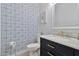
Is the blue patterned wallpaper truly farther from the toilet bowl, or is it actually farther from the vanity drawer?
the vanity drawer

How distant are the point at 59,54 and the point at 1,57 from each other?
0.66 meters

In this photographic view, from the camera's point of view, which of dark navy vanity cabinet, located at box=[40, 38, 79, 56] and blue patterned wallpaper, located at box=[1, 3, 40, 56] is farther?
blue patterned wallpaper, located at box=[1, 3, 40, 56]

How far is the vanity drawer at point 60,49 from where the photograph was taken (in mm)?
1259

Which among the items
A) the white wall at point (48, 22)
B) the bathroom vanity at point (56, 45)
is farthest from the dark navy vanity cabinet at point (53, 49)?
the white wall at point (48, 22)

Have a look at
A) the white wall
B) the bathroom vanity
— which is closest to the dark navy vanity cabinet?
the bathroom vanity

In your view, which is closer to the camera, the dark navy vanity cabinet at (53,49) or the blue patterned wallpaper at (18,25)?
the dark navy vanity cabinet at (53,49)

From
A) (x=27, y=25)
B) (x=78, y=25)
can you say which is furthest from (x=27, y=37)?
(x=78, y=25)

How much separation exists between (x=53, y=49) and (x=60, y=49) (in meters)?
0.12

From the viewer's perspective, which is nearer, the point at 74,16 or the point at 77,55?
the point at 77,55

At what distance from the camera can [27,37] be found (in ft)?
5.07

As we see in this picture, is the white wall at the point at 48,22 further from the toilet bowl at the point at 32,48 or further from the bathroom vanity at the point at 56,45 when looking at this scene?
the toilet bowl at the point at 32,48

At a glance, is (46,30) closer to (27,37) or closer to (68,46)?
(27,37)

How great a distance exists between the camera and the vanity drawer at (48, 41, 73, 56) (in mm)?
1259

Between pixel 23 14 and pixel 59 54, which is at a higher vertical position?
pixel 23 14
